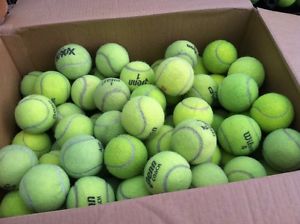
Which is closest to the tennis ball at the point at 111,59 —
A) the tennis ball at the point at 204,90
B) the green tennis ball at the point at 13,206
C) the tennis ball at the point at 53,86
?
the tennis ball at the point at 53,86

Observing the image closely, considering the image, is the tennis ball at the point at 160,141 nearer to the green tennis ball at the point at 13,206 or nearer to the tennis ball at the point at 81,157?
the tennis ball at the point at 81,157

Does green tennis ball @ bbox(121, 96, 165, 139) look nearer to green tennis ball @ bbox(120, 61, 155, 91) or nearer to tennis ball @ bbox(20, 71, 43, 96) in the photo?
green tennis ball @ bbox(120, 61, 155, 91)

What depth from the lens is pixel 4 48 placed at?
104cm

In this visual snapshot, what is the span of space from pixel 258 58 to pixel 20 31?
737 mm

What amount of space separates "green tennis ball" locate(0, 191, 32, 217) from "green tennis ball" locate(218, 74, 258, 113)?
578 mm

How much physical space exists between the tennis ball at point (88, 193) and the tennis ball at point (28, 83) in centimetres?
42

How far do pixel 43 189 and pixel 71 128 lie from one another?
214mm

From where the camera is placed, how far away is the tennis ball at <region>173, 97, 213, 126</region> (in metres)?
0.85

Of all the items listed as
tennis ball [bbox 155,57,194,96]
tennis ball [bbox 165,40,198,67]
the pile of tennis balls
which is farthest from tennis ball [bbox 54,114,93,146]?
tennis ball [bbox 165,40,198,67]

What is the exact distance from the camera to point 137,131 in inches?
32.0

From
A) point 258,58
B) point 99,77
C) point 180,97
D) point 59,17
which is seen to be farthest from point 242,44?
Result: point 59,17

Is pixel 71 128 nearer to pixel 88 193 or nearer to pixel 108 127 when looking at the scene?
pixel 108 127

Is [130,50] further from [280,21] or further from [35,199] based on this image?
[35,199]

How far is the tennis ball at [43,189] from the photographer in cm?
71
